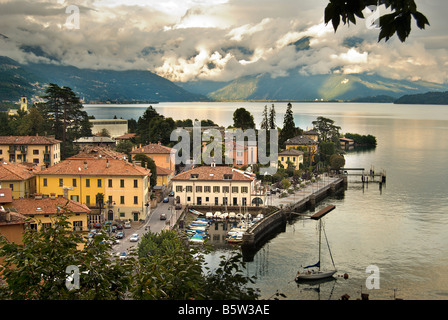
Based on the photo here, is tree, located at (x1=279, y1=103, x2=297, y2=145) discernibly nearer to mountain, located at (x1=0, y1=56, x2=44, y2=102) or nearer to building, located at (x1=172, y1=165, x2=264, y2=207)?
building, located at (x1=172, y1=165, x2=264, y2=207)

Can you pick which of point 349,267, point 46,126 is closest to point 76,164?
point 349,267

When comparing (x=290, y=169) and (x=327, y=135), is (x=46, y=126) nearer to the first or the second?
(x=290, y=169)

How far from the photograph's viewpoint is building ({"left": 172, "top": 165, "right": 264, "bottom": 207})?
124 feet

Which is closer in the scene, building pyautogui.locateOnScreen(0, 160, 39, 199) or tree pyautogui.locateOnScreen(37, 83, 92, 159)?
building pyautogui.locateOnScreen(0, 160, 39, 199)

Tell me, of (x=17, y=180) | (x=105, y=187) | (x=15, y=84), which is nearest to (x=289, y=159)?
(x=105, y=187)

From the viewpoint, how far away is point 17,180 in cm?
3184

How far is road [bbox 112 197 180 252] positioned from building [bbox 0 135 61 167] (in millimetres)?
14998

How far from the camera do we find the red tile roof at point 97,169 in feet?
106

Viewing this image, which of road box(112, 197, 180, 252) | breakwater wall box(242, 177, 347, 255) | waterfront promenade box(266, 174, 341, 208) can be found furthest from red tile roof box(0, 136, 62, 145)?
breakwater wall box(242, 177, 347, 255)

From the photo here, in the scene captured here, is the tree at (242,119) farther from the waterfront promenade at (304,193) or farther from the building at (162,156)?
the building at (162,156)

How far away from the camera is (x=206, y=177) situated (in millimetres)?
38250

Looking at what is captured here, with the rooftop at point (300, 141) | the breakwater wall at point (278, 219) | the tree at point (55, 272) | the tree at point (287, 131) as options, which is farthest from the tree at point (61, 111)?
the tree at point (55, 272)

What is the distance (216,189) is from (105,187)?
923cm
